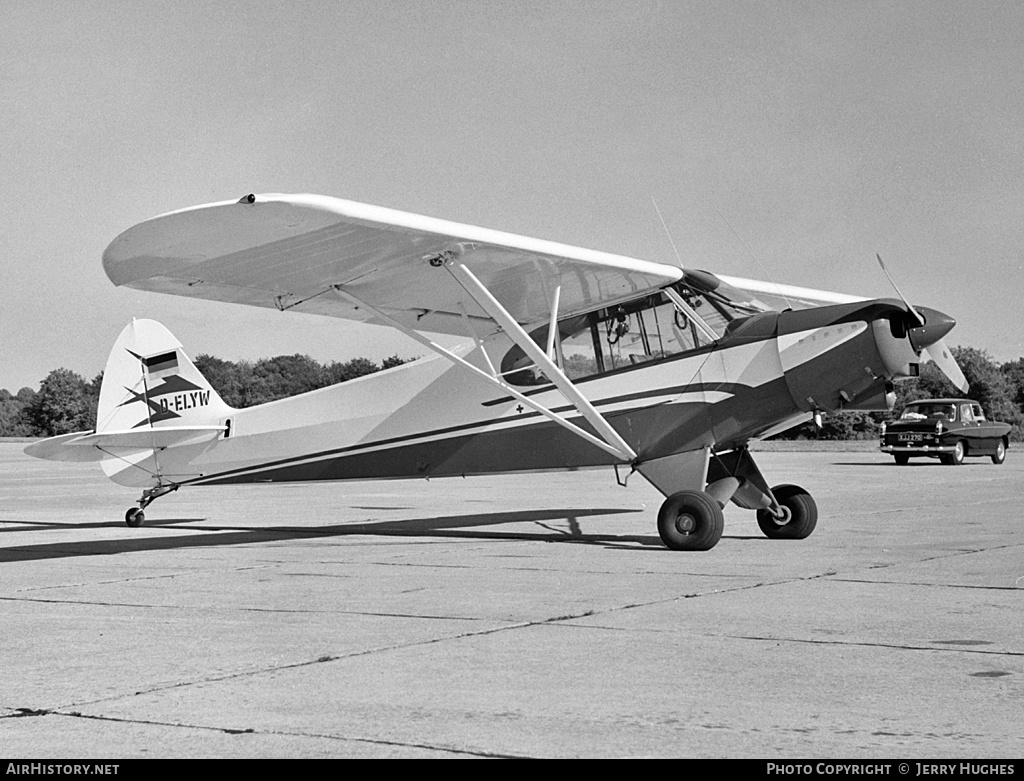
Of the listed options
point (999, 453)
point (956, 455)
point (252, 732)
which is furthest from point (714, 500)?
point (999, 453)

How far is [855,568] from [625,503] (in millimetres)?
9357

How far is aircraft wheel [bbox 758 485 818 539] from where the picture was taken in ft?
36.6

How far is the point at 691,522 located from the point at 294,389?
7676 centimetres

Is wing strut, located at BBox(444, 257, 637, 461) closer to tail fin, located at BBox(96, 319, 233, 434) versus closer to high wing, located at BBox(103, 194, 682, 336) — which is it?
high wing, located at BBox(103, 194, 682, 336)

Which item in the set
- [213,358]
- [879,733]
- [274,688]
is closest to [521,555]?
[274,688]

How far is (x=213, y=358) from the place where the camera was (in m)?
88.1

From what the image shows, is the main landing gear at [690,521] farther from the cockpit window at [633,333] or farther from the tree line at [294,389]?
the tree line at [294,389]

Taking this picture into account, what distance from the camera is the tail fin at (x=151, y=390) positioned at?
14141mm

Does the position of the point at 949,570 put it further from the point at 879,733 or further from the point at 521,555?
the point at 879,733

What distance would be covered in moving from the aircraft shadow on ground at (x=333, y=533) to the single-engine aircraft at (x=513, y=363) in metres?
0.65

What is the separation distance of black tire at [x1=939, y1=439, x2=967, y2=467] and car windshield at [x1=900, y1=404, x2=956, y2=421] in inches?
32.6

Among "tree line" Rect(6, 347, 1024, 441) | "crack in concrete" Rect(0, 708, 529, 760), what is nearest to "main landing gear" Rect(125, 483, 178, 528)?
"crack in concrete" Rect(0, 708, 529, 760)

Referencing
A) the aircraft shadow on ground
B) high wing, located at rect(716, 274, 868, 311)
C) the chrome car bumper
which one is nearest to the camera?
the aircraft shadow on ground

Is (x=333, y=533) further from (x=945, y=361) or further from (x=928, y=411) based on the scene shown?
(x=928, y=411)
